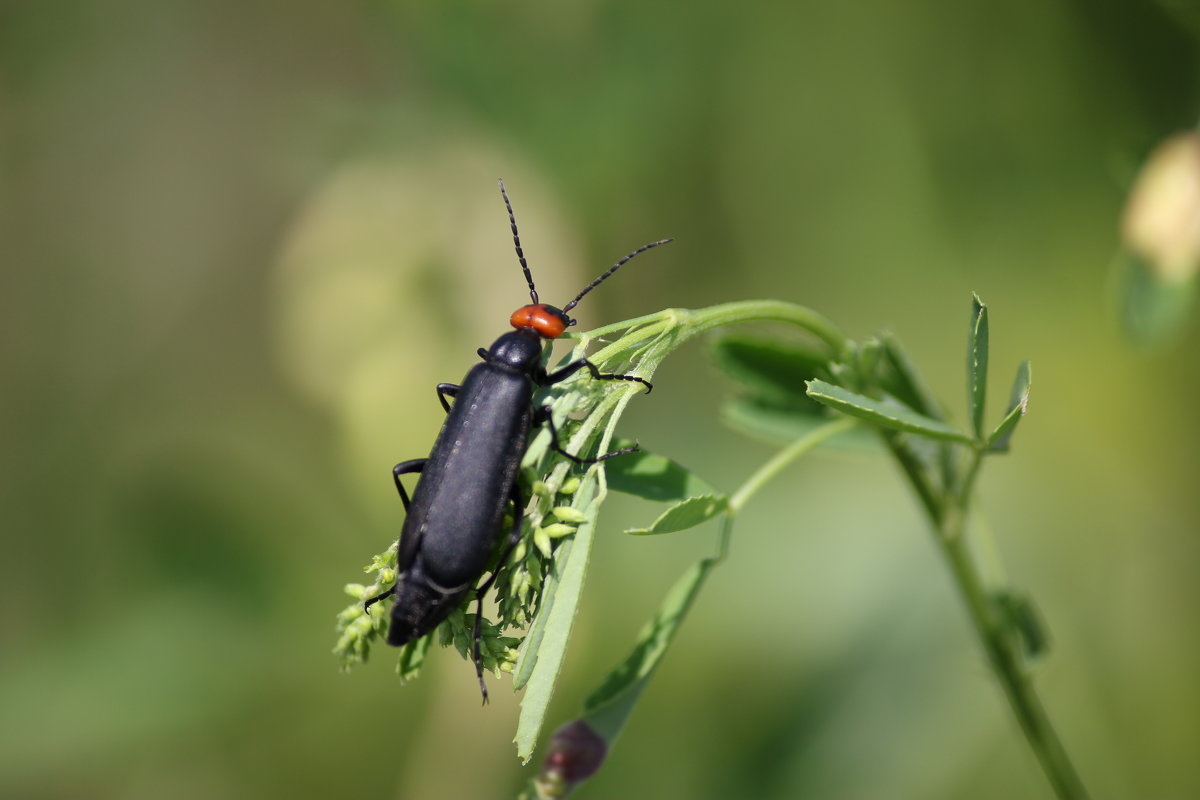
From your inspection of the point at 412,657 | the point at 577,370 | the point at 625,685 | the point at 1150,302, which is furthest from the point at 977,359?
the point at 1150,302

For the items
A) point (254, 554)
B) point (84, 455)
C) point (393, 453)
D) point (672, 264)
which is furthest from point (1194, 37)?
point (84, 455)

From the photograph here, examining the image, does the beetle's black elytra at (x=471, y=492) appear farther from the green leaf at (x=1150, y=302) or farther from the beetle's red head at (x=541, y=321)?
the green leaf at (x=1150, y=302)

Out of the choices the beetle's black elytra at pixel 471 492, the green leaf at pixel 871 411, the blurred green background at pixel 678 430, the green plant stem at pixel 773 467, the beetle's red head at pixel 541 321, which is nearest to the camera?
the green leaf at pixel 871 411

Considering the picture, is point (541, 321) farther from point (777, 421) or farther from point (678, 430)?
point (678, 430)

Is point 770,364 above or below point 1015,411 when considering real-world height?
above

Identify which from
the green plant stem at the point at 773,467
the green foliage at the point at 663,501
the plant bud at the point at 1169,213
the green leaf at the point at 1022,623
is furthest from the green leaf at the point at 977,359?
the plant bud at the point at 1169,213

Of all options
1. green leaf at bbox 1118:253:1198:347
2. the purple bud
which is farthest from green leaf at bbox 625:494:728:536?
green leaf at bbox 1118:253:1198:347

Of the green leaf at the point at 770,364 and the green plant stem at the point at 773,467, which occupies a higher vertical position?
the green leaf at the point at 770,364

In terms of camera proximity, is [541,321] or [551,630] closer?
[551,630]
